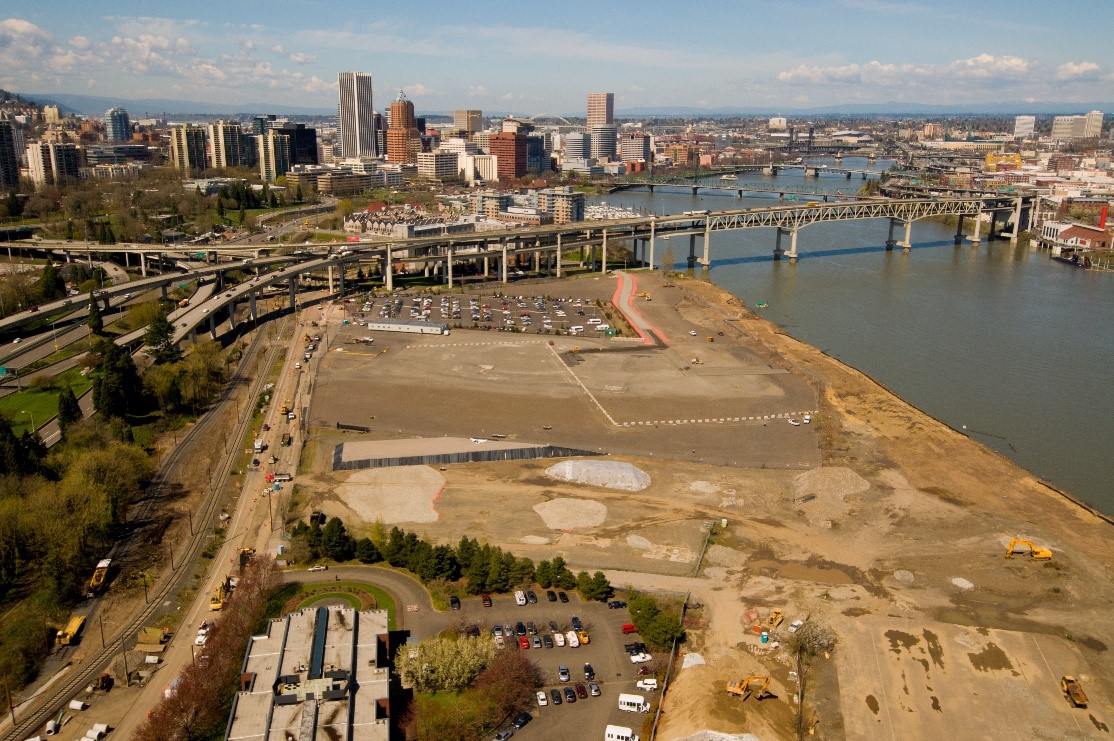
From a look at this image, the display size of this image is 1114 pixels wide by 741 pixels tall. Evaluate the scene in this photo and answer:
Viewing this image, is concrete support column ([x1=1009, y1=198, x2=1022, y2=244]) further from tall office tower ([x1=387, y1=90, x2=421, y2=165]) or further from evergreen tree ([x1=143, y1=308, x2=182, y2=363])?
tall office tower ([x1=387, y1=90, x2=421, y2=165])


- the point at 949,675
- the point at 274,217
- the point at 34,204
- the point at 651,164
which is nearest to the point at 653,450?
the point at 949,675

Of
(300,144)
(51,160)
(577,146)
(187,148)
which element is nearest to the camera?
(51,160)

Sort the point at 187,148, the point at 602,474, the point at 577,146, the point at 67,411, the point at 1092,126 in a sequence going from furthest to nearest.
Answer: the point at 1092,126, the point at 577,146, the point at 187,148, the point at 67,411, the point at 602,474

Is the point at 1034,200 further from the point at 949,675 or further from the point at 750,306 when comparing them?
the point at 949,675

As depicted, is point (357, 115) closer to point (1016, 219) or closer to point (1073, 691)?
point (1016, 219)

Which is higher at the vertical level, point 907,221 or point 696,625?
point 907,221

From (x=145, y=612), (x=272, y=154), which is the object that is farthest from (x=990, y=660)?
(x=272, y=154)

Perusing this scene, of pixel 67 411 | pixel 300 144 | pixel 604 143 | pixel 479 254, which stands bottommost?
pixel 67 411
